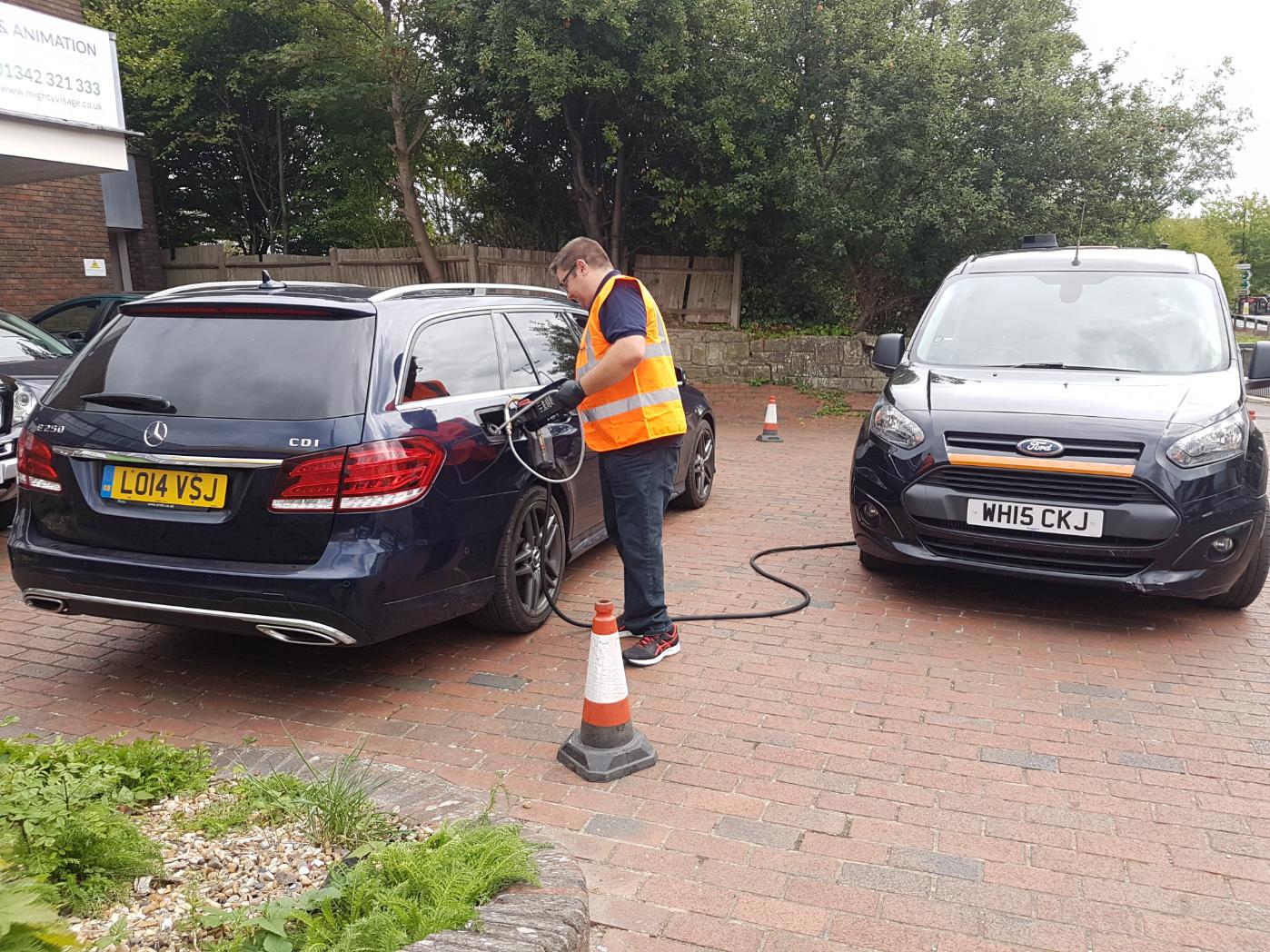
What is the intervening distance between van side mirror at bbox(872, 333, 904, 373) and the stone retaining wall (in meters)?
9.50

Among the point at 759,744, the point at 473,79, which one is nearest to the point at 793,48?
the point at 473,79

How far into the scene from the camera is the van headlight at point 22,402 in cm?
663

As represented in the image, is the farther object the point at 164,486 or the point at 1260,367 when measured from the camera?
the point at 1260,367

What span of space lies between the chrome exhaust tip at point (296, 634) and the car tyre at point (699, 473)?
164 inches

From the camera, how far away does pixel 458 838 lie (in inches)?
103

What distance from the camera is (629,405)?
4.36 m

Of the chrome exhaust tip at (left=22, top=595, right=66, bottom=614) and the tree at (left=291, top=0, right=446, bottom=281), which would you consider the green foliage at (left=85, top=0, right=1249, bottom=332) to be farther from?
the chrome exhaust tip at (left=22, top=595, right=66, bottom=614)

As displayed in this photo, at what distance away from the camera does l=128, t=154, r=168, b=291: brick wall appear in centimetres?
2098

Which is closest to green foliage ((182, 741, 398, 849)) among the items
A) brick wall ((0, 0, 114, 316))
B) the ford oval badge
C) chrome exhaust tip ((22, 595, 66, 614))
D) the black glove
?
chrome exhaust tip ((22, 595, 66, 614))

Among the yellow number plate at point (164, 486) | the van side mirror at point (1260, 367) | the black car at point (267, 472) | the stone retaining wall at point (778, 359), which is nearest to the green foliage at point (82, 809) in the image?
the black car at point (267, 472)

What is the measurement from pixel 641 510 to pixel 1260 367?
393 cm

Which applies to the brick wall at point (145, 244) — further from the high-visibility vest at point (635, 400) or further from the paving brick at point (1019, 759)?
the paving brick at point (1019, 759)

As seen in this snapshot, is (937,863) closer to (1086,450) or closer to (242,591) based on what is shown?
(1086,450)

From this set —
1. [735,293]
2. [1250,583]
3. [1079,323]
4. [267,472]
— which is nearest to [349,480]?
[267,472]
